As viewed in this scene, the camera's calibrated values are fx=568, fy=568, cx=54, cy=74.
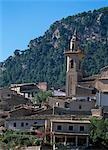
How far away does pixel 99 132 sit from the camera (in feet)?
93.5

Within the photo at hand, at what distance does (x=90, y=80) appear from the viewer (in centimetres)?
4081

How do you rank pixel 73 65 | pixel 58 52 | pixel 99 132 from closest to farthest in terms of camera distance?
pixel 99 132 < pixel 73 65 < pixel 58 52

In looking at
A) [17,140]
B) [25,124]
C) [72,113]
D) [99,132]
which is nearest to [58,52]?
[72,113]

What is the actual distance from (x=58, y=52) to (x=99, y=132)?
75167 mm

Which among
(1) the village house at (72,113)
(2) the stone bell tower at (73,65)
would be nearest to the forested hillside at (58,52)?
(2) the stone bell tower at (73,65)

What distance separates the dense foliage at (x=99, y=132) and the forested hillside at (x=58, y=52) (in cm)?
5202

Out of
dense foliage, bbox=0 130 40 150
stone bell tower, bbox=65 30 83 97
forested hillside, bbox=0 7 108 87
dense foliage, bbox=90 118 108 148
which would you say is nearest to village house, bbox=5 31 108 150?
stone bell tower, bbox=65 30 83 97

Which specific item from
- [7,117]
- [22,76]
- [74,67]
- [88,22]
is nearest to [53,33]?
[88,22]

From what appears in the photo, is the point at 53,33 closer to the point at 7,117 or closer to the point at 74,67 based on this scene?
the point at 74,67

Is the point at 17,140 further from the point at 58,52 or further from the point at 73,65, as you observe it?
the point at 58,52

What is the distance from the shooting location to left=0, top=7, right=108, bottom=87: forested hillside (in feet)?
300

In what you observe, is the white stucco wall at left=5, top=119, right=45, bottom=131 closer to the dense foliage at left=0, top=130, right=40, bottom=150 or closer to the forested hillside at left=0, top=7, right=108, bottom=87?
the dense foliage at left=0, top=130, right=40, bottom=150

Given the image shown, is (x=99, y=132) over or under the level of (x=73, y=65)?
under

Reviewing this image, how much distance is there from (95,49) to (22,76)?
14705mm
